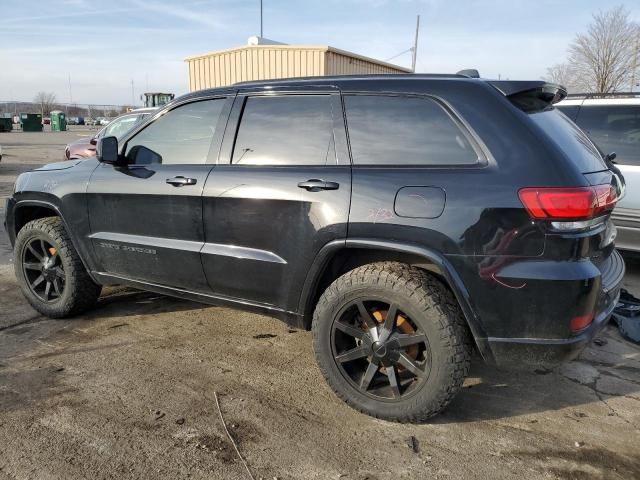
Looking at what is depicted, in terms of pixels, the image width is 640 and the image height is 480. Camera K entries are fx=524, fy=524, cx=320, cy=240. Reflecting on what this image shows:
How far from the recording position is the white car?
508 cm

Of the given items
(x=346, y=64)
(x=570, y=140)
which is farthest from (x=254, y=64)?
(x=570, y=140)

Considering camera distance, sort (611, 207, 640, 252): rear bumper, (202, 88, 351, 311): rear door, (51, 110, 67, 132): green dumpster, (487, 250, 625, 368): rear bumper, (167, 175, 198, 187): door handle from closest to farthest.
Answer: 1. (487, 250, 625, 368): rear bumper
2. (202, 88, 351, 311): rear door
3. (167, 175, 198, 187): door handle
4. (611, 207, 640, 252): rear bumper
5. (51, 110, 67, 132): green dumpster

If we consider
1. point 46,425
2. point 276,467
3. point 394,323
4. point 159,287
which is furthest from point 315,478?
point 159,287

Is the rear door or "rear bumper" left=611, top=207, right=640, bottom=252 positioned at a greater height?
the rear door

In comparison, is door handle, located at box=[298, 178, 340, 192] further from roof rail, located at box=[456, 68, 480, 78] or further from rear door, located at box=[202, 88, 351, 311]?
roof rail, located at box=[456, 68, 480, 78]

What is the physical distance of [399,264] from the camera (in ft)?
9.30

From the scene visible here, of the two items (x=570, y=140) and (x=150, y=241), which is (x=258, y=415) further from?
(x=570, y=140)

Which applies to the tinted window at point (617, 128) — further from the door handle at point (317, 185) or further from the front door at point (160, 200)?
the front door at point (160, 200)

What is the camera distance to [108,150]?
12.0 feet

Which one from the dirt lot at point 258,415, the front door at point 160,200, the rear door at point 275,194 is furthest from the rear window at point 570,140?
the front door at point 160,200

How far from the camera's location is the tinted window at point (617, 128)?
5.16m

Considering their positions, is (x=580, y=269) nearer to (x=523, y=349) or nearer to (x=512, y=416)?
(x=523, y=349)

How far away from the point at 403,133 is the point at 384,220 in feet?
1.66

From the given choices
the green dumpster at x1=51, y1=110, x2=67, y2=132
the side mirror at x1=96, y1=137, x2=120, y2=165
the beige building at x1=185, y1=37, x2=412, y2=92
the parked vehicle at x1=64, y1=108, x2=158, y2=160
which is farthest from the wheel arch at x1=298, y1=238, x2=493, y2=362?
the green dumpster at x1=51, y1=110, x2=67, y2=132
